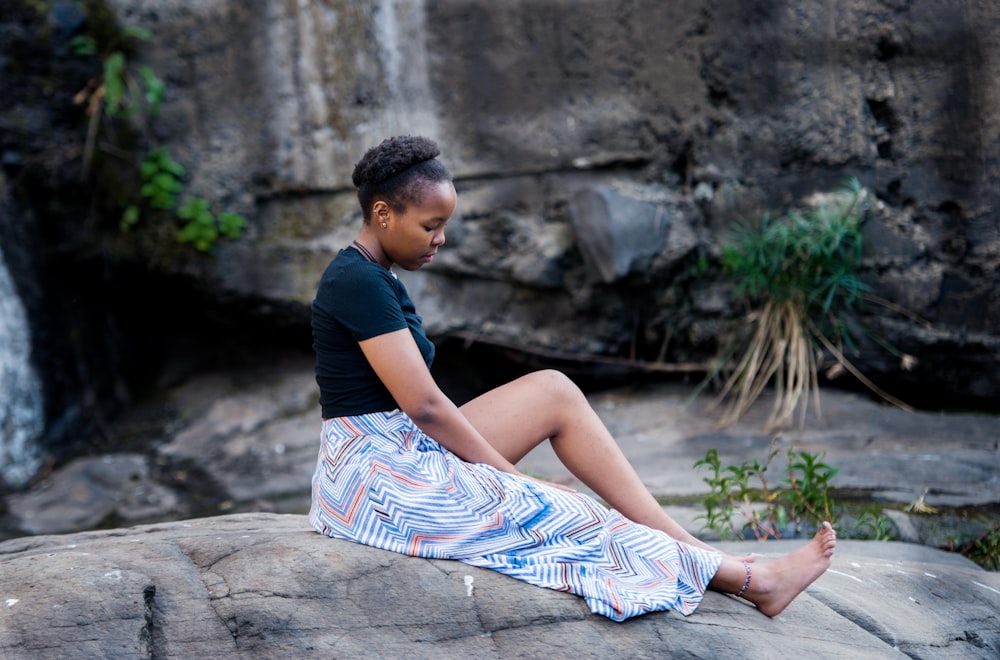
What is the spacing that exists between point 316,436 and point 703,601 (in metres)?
3.58

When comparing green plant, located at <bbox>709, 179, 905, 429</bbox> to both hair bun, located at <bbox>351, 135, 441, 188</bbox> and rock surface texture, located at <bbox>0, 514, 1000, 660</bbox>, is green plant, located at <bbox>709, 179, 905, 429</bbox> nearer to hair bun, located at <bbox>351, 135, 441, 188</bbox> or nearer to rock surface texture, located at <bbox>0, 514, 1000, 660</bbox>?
rock surface texture, located at <bbox>0, 514, 1000, 660</bbox>

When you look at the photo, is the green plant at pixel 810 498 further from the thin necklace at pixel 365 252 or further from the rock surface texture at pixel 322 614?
the thin necklace at pixel 365 252

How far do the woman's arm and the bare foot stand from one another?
2.83 ft

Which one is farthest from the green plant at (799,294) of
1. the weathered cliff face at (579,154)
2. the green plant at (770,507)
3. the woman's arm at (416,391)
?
the woman's arm at (416,391)

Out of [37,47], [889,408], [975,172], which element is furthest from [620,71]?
[37,47]

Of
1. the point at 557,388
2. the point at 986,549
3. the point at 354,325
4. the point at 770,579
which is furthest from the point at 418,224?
the point at 986,549

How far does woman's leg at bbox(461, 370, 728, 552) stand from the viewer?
109 inches

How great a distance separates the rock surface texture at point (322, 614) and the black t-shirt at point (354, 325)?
0.40 m

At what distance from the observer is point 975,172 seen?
16.7 feet

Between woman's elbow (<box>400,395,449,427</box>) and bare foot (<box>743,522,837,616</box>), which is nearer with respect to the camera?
woman's elbow (<box>400,395,449,427</box>)

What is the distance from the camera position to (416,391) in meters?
2.58

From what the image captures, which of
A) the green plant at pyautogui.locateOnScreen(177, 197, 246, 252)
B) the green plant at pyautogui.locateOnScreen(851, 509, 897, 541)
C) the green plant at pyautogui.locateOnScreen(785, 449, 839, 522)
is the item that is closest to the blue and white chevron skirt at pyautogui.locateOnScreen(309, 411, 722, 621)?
the green plant at pyautogui.locateOnScreen(785, 449, 839, 522)

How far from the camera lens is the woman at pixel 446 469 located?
2.55m

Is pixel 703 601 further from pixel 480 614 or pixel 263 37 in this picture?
pixel 263 37
